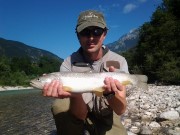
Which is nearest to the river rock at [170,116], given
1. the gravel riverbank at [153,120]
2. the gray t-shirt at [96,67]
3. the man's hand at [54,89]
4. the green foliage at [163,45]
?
the gravel riverbank at [153,120]

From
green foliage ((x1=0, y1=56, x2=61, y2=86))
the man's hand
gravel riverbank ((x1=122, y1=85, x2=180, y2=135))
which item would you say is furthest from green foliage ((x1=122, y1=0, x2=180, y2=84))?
green foliage ((x1=0, y1=56, x2=61, y2=86))

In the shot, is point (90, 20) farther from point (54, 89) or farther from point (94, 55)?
point (54, 89)

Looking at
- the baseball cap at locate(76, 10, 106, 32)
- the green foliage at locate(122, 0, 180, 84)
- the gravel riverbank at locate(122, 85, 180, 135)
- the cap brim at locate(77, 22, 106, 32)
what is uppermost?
A: the green foliage at locate(122, 0, 180, 84)

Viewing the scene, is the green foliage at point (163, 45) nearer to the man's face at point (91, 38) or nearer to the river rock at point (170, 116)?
the river rock at point (170, 116)

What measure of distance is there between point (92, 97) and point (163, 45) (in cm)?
3398

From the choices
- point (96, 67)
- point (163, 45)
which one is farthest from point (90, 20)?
point (163, 45)

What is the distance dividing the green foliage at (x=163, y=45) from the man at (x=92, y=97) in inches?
1049

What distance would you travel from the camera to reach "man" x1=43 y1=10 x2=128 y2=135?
16.2 ft

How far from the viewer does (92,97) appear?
5.39 metres

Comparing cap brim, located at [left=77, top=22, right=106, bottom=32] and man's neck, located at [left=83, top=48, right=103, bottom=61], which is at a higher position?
cap brim, located at [left=77, top=22, right=106, bottom=32]

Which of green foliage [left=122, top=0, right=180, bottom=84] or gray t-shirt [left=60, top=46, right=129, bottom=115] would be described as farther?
green foliage [left=122, top=0, right=180, bottom=84]

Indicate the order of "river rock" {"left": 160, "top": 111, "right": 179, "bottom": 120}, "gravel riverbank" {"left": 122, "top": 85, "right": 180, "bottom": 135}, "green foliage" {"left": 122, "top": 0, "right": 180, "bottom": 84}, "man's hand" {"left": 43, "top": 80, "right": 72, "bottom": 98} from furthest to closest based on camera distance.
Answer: "green foliage" {"left": 122, "top": 0, "right": 180, "bottom": 84} → "river rock" {"left": 160, "top": 111, "right": 179, "bottom": 120} → "gravel riverbank" {"left": 122, "top": 85, "right": 180, "bottom": 135} → "man's hand" {"left": 43, "top": 80, "right": 72, "bottom": 98}

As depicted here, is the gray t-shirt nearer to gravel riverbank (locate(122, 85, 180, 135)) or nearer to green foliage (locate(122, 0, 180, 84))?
gravel riverbank (locate(122, 85, 180, 135))

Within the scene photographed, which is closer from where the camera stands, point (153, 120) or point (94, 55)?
point (94, 55)
